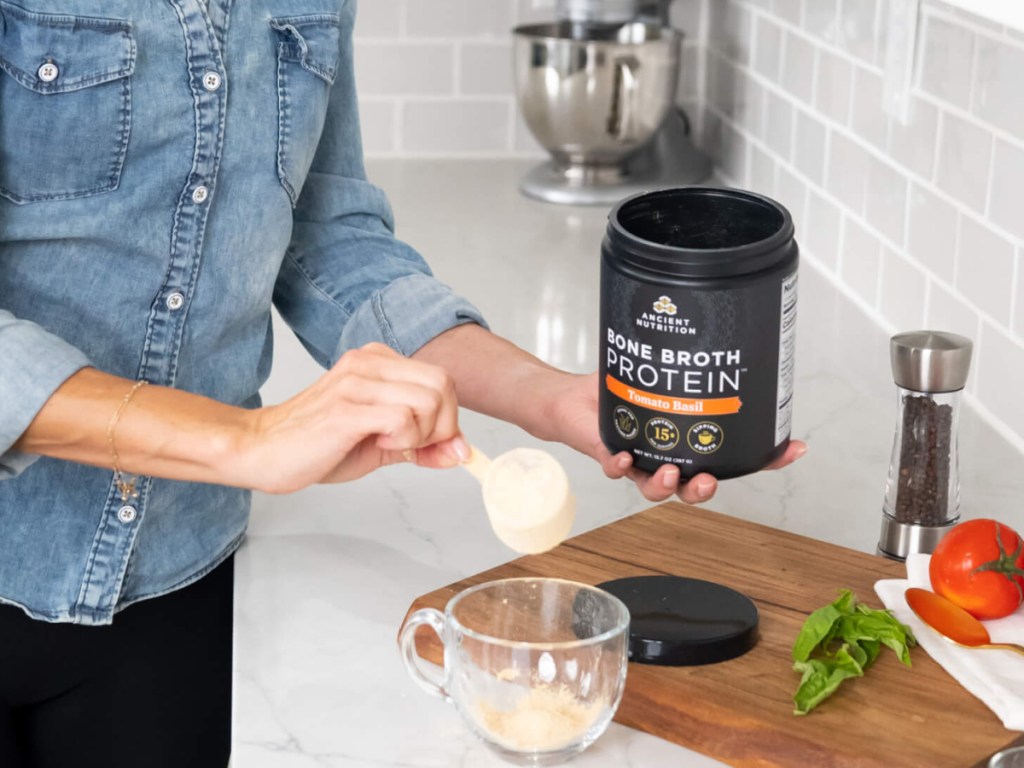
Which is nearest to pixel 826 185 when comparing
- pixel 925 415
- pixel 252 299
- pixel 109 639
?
pixel 925 415

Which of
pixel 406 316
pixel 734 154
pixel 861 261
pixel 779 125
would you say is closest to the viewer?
pixel 406 316

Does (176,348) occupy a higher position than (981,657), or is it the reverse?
(176,348)

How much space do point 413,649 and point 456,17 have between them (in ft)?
5.23

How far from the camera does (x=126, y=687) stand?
1.04 metres

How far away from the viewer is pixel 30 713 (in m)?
1.04

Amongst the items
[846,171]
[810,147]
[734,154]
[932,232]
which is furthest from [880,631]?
[734,154]

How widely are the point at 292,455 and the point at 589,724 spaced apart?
0.22 m

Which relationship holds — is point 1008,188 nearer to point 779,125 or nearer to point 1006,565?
point 1006,565

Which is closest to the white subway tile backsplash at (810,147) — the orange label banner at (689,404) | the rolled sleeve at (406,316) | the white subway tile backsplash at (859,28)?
→ the white subway tile backsplash at (859,28)

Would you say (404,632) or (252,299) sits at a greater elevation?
(252,299)

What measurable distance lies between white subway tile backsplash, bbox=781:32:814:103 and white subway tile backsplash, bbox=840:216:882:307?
0.20m

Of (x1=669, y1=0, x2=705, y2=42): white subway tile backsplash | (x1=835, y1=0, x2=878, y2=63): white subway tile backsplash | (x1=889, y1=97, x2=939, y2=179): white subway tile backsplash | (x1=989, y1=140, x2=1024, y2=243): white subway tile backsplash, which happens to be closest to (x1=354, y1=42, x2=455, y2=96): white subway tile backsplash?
(x1=669, y1=0, x2=705, y2=42): white subway tile backsplash

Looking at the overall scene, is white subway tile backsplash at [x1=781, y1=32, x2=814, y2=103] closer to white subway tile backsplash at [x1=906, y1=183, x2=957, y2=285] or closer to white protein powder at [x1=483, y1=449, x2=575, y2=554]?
A: white subway tile backsplash at [x1=906, y1=183, x2=957, y2=285]

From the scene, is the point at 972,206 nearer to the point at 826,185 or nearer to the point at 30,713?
the point at 826,185
